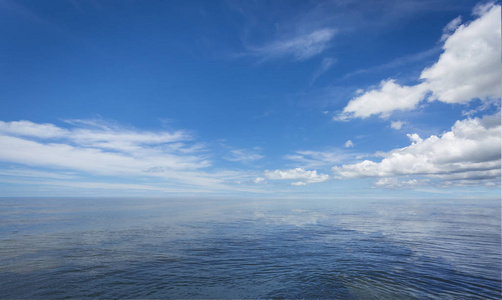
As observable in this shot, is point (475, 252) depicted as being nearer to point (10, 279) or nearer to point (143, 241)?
point (143, 241)

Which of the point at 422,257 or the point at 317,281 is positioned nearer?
the point at 317,281

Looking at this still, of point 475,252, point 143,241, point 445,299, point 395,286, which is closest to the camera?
point 445,299

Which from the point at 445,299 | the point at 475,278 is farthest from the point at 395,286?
the point at 475,278

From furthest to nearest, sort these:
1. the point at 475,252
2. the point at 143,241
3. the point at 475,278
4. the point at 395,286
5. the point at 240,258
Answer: the point at 143,241
the point at 475,252
the point at 240,258
the point at 475,278
the point at 395,286

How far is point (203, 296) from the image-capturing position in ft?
50.9

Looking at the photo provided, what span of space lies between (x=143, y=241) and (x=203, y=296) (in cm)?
2062

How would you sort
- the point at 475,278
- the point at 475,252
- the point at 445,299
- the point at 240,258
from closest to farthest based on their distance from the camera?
the point at 445,299 → the point at 475,278 → the point at 240,258 → the point at 475,252

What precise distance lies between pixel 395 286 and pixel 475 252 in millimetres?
18512

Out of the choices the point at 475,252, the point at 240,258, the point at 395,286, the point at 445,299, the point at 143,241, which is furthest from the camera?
the point at 143,241

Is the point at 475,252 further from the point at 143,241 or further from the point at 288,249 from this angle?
the point at 143,241

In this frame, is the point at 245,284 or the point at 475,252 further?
the point at 475,252

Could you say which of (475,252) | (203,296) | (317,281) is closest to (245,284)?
(203,296)

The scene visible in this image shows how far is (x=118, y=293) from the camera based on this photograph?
15.9 m

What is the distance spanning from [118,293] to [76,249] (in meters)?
17.1
